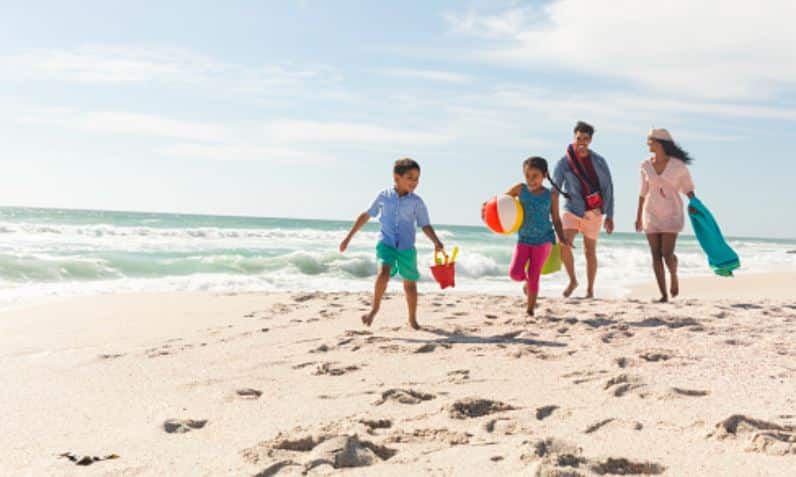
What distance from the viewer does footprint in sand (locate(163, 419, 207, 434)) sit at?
10.0ft

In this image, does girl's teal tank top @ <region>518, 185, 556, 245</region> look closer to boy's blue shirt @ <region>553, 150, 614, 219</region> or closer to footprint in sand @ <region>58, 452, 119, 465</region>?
boy's blue shirt @ <region>553, 150, 614, 219</region>

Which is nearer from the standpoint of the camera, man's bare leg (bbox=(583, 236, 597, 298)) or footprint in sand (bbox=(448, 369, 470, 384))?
footprint in sand (bbox=(448, 369, 470, 384))

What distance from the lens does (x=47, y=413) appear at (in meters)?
3.44

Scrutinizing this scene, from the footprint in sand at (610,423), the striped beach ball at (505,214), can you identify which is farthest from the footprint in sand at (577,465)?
the striped beach ball at (505,214)

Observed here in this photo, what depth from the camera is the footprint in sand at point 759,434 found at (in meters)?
2.47

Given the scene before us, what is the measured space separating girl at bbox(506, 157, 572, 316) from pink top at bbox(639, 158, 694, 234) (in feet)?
5.32

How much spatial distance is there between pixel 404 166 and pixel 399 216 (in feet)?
1.32

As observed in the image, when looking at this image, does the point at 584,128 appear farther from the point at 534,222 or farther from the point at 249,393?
the point at 249,393

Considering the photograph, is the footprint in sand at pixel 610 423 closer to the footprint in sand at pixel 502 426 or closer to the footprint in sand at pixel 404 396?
the footprint in sand at pixel 502 426

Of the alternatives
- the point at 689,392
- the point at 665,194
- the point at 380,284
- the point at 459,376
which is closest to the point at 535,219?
the point at 380,284

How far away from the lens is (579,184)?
7.32m

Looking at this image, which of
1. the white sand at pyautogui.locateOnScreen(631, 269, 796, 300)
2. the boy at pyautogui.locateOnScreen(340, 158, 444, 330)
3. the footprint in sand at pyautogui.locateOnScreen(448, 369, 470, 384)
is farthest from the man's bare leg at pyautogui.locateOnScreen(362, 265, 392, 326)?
the white sand at pyautogui.locateOnScreen(631, 269, 796, 300)

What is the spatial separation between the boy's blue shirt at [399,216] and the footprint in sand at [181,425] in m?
2.67

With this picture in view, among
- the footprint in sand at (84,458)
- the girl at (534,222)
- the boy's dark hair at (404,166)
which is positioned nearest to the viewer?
the footprint in sand at (84,458)
